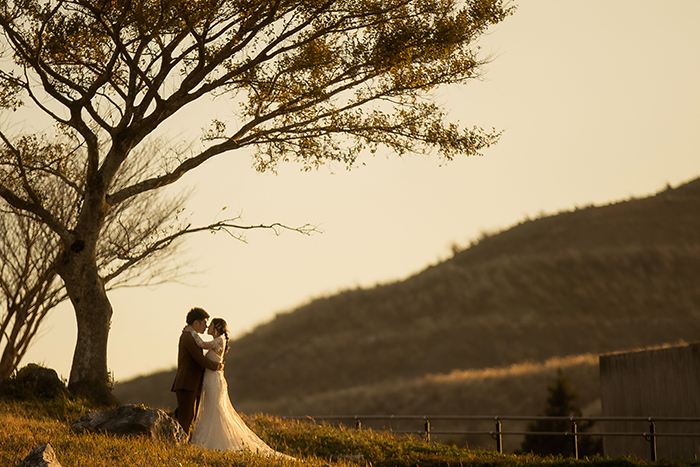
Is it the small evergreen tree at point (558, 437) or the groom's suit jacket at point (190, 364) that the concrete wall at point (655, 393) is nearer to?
the small evergreen tree at point (558, 437)

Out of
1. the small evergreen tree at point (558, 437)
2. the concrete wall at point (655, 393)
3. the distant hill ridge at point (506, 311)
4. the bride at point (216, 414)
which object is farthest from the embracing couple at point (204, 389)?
the distant hill ridge at point (506, 311)

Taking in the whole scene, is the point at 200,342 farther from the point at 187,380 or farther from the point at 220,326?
the point at 187,380

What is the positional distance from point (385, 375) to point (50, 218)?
46.4 m

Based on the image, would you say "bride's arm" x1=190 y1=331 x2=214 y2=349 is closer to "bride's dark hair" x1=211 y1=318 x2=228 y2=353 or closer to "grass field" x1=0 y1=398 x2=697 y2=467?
"bride's dark hair" x1=211 y1=318 x2=228 y2=353

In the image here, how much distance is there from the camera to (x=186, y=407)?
35.7 feet

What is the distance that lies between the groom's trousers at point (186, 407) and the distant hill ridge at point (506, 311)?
47.8m

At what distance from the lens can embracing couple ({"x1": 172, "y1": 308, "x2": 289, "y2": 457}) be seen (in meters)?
10.7

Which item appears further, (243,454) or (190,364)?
(190,364)

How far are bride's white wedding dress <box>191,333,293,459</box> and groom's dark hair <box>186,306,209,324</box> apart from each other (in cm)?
27

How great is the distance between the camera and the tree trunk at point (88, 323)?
1520cm

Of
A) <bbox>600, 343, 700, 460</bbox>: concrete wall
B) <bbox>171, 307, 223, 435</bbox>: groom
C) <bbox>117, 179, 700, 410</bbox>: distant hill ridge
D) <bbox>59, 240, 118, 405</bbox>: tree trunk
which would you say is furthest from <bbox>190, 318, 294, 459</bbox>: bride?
<bbox>117, 179, 700, 410</bbox>: distant hill ridge

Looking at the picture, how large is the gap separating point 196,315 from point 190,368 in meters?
0.81

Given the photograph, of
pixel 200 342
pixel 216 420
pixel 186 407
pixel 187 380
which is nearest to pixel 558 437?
pixel 216 420

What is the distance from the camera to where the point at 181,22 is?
15164mm
